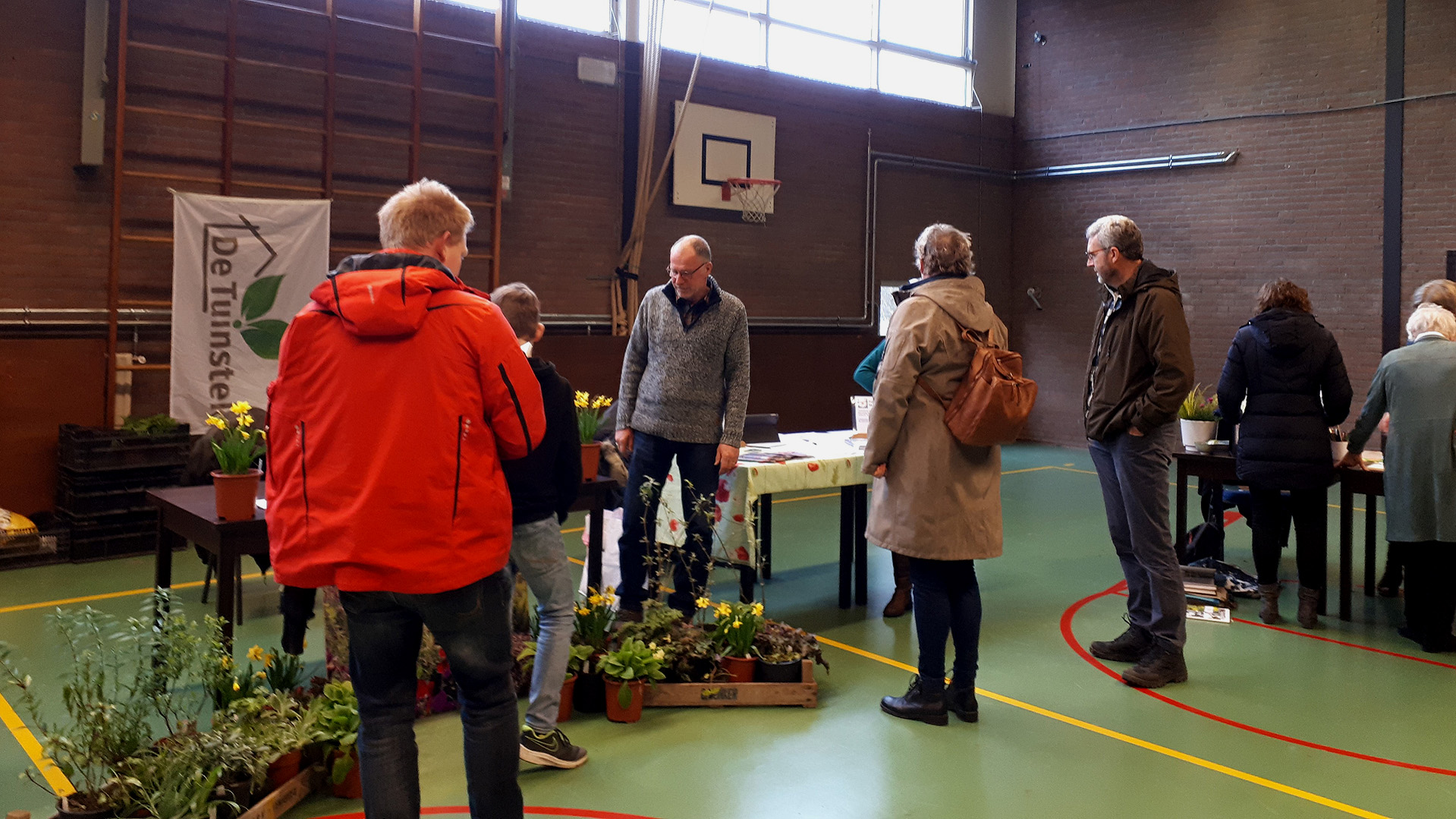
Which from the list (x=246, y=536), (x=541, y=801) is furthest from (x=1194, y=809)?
(x=246, y=536)

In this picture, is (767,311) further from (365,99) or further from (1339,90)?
(1339,90)

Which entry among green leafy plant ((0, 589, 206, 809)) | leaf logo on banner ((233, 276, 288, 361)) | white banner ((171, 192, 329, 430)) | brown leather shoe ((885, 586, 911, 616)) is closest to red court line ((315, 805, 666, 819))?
green leafy plant ((0, 589, 206, 809))

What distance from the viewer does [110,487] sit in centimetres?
602

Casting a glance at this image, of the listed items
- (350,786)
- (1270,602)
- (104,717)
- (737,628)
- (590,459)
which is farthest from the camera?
(1270,602)

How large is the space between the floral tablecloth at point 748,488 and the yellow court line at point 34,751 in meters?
2.15

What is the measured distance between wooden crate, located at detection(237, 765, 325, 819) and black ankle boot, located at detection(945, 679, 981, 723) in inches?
76.1

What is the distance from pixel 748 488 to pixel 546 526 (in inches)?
64.7

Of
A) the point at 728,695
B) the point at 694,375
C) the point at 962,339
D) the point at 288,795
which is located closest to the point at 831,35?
the point at 694,375

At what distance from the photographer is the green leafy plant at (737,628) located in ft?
12.3

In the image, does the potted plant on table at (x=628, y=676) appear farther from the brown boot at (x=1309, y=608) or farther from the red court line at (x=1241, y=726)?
the brown boot at (x=1309, y=608)

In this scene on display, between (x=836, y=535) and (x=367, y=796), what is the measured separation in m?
4.94

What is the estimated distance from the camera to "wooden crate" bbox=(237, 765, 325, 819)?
103 inches

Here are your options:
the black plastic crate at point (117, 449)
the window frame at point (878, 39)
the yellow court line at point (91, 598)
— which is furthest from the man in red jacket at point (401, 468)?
the window frame at point (878, 39)

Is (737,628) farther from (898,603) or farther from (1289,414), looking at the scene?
(1289,414)
